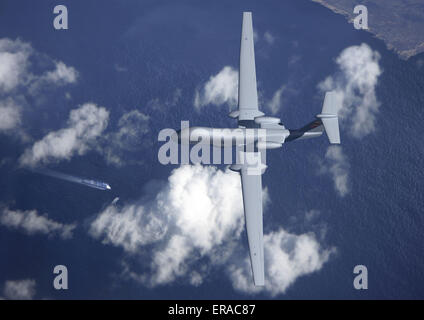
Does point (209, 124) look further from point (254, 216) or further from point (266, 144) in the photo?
point (254, 216)

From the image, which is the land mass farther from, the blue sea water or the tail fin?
the tail fin

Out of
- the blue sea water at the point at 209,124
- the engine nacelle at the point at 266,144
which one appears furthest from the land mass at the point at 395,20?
the engine nacelle at the point at 266,144

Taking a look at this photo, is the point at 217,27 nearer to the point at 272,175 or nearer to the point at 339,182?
the point at 272,175

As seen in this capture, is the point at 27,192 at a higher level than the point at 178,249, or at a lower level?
higher

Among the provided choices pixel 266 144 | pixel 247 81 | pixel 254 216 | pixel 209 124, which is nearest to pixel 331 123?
pixel 266 144

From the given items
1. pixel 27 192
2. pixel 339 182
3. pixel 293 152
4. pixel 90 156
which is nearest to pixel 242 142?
pixel 293 152

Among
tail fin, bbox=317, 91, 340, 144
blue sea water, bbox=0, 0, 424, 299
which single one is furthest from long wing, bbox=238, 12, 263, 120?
blue sea water, bbox=0, 0, 424, 299

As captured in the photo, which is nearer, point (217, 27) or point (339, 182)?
point (339, 182)

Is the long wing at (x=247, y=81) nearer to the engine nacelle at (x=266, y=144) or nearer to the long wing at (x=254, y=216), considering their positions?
the engine nacelle at (x=266, y=144)
